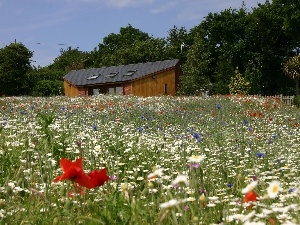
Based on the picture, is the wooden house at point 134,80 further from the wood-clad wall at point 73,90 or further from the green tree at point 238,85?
the green tree at point 238,85

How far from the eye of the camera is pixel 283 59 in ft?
166

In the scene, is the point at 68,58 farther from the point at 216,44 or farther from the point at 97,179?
the point at 97,179

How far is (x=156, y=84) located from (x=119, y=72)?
4.99m

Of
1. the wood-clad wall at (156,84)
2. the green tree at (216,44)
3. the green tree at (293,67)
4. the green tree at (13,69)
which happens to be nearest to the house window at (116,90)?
the wood-clad wall at (156,84)

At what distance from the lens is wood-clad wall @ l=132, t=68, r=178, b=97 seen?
4584 centimetres

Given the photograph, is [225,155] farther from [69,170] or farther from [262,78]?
[262,78]

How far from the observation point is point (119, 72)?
49531 mm

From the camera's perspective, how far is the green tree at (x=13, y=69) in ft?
182

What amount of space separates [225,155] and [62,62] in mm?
86610

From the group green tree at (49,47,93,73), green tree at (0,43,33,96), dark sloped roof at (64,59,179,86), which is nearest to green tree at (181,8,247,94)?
dark sloped roof at (64,59,179,86)

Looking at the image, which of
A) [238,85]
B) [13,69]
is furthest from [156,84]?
[13,69]

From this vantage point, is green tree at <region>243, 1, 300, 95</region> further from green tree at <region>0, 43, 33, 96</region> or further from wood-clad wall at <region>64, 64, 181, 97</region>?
green tree at <region>0, 43, 33, 96</region>

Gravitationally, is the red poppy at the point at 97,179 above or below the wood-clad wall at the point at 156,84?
below

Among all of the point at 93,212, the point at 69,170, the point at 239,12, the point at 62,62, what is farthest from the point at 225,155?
the point at 62,62
